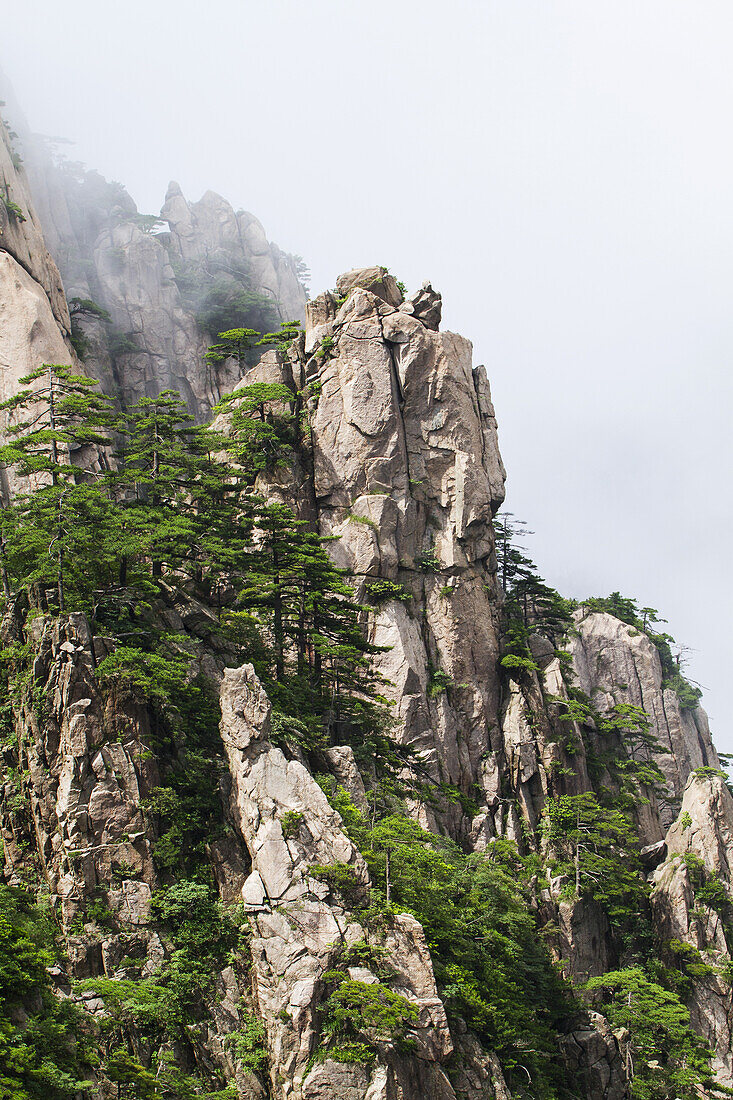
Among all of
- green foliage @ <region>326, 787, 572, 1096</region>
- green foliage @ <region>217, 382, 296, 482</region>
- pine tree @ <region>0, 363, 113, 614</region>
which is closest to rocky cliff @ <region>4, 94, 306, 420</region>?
green foliage @ <region>217, 382, 296, 482</region>

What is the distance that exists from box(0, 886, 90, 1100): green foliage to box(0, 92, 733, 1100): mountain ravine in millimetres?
85

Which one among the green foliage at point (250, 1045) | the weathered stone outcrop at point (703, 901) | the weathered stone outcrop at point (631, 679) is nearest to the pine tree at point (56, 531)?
the green foliage at point (250, 1045)

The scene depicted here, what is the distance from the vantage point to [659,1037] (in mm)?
33938

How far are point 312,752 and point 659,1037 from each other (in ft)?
61.7

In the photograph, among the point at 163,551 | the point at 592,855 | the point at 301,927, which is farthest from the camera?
the point at 592,855

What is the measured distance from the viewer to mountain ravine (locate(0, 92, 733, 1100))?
2180 centimetres

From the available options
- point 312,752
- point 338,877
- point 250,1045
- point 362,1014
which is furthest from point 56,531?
point 362,1014

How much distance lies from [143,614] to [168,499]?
5.65m

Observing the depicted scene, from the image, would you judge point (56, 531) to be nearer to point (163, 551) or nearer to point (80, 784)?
point (163, 551)

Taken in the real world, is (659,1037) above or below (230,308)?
below

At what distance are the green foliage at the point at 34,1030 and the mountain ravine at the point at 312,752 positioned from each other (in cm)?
8

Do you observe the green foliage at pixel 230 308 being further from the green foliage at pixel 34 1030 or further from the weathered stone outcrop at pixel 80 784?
the green foliage at pixel 34 1030

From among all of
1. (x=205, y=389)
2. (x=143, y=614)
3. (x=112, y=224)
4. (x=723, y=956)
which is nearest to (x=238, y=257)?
(x=112, y=224)

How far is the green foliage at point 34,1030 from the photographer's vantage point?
623 inches
